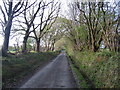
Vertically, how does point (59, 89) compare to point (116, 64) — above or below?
below

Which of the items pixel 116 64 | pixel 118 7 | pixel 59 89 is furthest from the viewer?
pixel 118 7

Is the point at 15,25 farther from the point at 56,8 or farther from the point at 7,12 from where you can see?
the point at 56,8

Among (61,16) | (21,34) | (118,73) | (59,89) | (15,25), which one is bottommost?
(59,89)

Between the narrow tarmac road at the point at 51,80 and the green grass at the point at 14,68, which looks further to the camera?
the green grass at the point at 14,68

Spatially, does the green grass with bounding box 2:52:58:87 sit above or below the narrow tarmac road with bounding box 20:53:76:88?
above

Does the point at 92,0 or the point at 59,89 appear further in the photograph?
the point at 92,0

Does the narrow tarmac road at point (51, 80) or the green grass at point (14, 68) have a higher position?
the green grass at point (14, 68)

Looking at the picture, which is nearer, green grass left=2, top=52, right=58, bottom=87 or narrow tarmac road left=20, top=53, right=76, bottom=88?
narrow tarmac road left=20, top=53, right=76, bottom=88

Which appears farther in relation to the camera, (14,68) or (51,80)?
(14,68)

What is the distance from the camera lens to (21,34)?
75.7 ft

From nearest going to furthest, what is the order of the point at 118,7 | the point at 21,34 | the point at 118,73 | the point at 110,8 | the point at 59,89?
the point at 118,73 < the point at 59,89 < the point at 118,7 < the point at 110,8 < the point at 21,34

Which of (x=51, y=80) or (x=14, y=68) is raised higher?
(x=14, y=68)

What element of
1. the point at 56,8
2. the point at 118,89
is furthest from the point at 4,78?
the point at 56,8

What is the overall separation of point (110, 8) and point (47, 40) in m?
38.5
